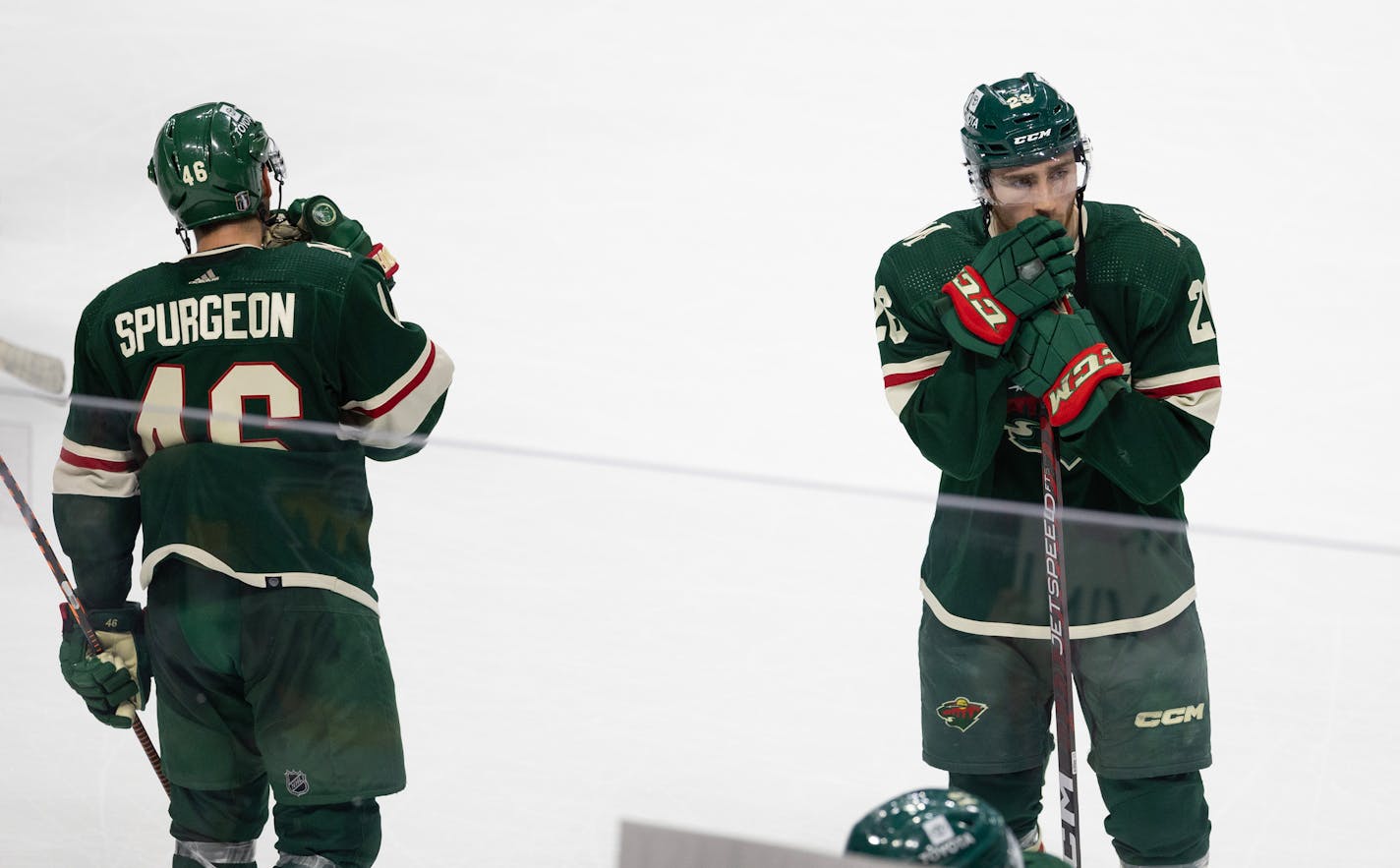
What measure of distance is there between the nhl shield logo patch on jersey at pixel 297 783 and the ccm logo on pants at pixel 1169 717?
2.72 feet

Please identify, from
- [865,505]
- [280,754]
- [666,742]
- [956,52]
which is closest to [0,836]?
[280,754]

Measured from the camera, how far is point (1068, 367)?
5.80 feet

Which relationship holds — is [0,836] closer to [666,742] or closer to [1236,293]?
[666,742]

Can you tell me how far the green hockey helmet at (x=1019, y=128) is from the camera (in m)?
1.89

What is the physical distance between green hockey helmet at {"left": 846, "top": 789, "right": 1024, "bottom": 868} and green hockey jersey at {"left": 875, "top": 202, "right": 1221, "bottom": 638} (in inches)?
10.6

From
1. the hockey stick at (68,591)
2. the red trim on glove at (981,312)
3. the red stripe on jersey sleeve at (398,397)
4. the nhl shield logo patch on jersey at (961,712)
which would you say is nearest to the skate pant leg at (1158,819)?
the nhl shield logo patch on jersey at (961,712)

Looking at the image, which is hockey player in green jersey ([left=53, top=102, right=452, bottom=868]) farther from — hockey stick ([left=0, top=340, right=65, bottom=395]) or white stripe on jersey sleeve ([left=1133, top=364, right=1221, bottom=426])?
white stripe on jersey sleeve ([left=1133, top=364, right=1221, bottom=426])

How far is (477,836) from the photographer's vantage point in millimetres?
1676

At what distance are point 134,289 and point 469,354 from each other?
202 centimetres

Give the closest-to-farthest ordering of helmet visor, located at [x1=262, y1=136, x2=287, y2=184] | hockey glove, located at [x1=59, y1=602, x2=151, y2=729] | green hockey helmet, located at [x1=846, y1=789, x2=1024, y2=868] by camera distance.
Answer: green hockey helmet, located at [x1=846, y1=789, x2=1024, y2=868] → hockey glove, located at [x1=59, y1=602, x2=151, y2=729] → helmet visor, located at [x1=262, y1=136, x2=287, y2=184]

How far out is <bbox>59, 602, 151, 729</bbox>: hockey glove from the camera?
1.78m

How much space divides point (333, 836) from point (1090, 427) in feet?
2.81

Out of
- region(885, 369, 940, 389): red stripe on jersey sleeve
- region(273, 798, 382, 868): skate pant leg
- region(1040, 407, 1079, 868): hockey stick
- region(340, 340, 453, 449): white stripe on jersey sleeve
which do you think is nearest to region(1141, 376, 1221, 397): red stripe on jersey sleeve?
region(1040, 407, 1079, 868): hockey stick

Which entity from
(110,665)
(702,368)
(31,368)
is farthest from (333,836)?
(702,368)
